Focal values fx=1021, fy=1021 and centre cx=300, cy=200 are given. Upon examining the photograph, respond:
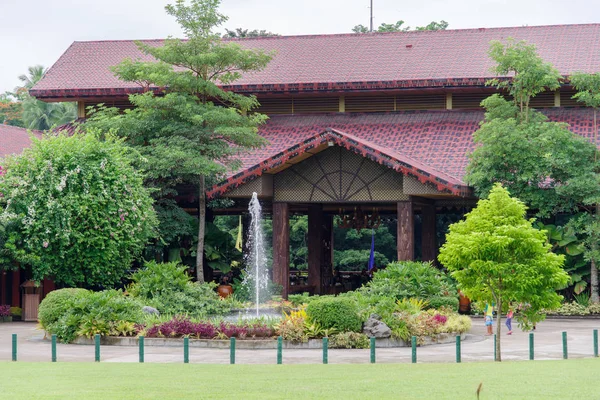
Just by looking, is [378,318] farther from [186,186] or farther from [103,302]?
[186,186]

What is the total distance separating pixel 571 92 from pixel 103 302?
20.7m

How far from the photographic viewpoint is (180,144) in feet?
112

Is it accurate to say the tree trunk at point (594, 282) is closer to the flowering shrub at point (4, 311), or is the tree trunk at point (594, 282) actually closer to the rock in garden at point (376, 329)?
the rock in garden at point (376, 329)

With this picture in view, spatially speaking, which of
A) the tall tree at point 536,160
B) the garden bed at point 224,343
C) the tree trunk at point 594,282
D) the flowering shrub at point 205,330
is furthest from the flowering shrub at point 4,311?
the tree trunk at point 594,282

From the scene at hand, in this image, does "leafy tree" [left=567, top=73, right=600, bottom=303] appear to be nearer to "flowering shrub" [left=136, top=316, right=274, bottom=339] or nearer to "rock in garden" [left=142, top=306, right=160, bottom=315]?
"flowering shrub" [left=136, top=316, right=274, bottom=339]

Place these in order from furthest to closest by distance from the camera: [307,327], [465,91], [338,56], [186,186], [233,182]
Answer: [338,56] → [465,91] → [186,186] → [233,182] → [307,327]

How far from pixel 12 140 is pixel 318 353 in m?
23.3

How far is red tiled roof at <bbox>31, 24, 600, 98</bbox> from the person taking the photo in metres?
39.4

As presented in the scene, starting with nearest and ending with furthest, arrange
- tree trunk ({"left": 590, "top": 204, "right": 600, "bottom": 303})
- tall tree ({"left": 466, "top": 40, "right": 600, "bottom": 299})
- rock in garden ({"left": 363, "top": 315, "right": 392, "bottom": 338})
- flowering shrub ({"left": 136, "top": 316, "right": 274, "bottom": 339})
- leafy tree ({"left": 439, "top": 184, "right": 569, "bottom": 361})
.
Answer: leafy tree ({"left": 439, "top": 184, "right": 569, "bottom": 361}) < rock in garden ({"left": 363, "top": 315, "right": 392, "bottom": 338}) < flowering shrub ({"left": 136, "top": 316, "right": 274, "bottom": 339}) < tall tree ({"left": 466, "top": 40, "right": 600, "bottom": 299}) < tree trunk ({"left": 590, "top": 204, "right": 600, "bottom": 303})

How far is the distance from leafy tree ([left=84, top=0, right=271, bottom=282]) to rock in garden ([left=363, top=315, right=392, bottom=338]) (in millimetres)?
10403

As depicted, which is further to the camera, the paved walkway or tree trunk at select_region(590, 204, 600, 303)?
tree trunk at select_region(590, 204, 600, 303)

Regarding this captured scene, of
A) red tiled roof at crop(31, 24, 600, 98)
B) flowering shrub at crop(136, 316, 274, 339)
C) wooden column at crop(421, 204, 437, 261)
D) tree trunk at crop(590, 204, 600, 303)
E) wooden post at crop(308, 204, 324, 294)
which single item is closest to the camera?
flowering shrub at crop(136, 316, 274, 339)

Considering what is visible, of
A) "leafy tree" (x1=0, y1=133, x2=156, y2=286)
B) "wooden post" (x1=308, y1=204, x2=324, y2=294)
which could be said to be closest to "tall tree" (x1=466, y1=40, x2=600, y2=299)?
"wooden post" (x1=308, y1=204, x2=324, y2=294)

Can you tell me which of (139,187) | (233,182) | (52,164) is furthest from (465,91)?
(52,164)
